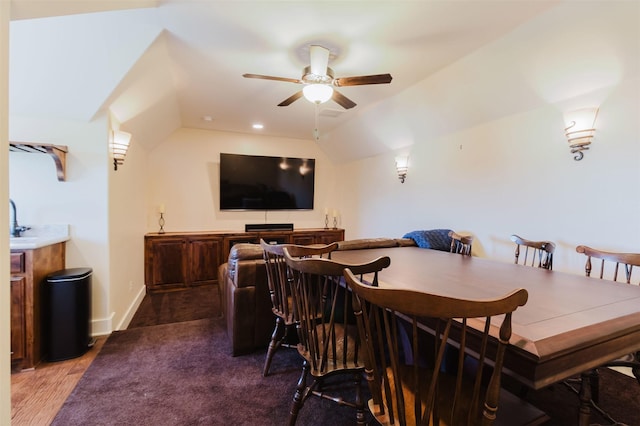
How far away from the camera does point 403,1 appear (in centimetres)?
190

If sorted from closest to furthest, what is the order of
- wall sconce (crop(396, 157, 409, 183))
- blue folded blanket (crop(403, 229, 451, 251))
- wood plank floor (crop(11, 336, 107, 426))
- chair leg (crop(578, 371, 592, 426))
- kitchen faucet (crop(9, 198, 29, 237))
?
chair leg (crop(578, 371, 592, 426)) → wood plank floor (crop(11, 336, 107, 426)) → kitchen faucet (crop(9, 198, 29, 237)) → blue folded blanket (crop(403, 229, 451, 251)) → wall sconce (crop(396, 157, 409, 183))

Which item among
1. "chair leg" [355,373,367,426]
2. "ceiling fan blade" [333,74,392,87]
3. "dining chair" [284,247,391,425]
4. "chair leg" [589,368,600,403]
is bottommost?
"chair leg" [589,368,600,403]

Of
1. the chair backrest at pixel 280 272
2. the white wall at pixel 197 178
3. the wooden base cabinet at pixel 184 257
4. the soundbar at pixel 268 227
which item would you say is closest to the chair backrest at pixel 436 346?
the chair backrest at pixel 280 272

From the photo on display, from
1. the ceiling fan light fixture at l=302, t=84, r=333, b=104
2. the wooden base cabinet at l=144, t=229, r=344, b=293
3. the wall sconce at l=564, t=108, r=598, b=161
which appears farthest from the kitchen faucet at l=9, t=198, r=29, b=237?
the wall sconce at l=564, t=108, r=598, b=161

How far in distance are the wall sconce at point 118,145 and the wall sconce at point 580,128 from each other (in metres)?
3.97

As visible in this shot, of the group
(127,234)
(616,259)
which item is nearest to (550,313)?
(616,259)

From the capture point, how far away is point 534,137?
2.77 m

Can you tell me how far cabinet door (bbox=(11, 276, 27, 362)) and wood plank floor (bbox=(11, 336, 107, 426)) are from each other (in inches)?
5.8

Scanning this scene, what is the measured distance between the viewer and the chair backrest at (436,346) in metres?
0.81

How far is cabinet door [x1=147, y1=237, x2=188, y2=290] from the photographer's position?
14.2 feet

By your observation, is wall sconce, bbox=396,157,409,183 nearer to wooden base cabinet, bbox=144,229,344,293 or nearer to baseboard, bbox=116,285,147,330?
wooden base cabinet, bbox=144,229,344,293

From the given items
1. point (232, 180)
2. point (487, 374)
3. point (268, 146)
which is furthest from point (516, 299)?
point (268, 146)

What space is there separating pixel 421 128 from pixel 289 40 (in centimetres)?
222

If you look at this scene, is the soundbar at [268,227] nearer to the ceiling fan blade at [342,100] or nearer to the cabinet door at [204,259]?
the cabinet door at [204,259]
